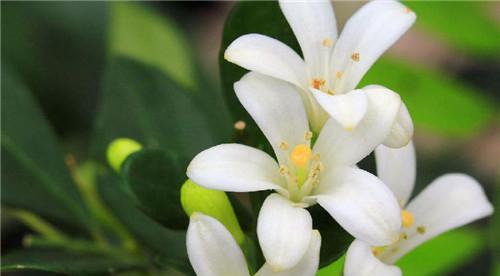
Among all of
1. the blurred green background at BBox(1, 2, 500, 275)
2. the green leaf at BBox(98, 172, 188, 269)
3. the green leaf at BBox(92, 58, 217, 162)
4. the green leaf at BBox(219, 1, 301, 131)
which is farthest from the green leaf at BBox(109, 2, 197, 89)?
the green leaf at BBox(219, 1, 301, 131)

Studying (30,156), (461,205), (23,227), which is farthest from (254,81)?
(23,227)

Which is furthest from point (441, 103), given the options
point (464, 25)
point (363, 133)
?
point (363, 133)


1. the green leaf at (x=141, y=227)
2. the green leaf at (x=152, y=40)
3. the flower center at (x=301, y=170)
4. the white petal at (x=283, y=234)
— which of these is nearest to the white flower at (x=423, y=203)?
the flower center at (x=301, y=170)

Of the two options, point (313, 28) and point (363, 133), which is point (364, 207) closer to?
point (363, 133)

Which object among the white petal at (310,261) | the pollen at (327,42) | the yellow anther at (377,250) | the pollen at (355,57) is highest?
the pollen at (327,42)

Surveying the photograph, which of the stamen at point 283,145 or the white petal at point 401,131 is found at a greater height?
the stamen at point 283,145

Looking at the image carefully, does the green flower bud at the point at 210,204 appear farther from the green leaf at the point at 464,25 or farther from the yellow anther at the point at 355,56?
the green leaf at the point at 464,25

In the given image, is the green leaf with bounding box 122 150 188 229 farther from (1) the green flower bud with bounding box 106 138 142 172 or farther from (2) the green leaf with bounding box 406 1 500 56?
(2) the green leaf with bounding box 406 1 500 56

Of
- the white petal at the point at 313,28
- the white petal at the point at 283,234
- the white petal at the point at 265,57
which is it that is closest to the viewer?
the white petal at the point at 283,234

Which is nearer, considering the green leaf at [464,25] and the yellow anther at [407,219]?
the yellow anther at [407,219]
